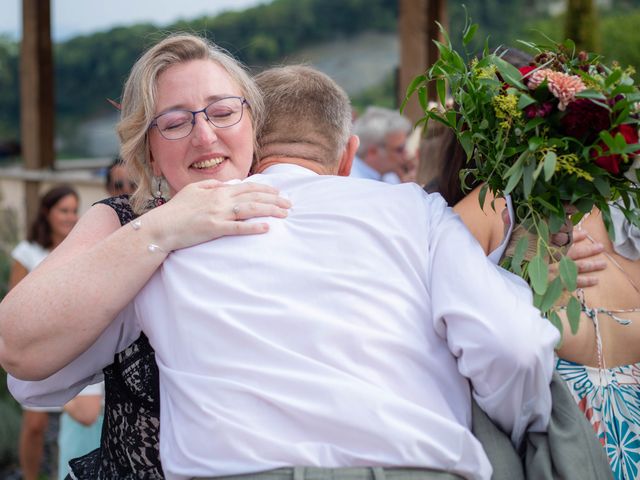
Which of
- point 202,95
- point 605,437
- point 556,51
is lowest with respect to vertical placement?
point 605,437

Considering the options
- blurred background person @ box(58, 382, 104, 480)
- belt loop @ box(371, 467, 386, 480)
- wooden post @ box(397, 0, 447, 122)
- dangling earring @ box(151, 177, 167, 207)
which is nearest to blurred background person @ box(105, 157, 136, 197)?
blurred background person @ box(58, 382, 104, 480)

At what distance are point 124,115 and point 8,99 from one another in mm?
7988

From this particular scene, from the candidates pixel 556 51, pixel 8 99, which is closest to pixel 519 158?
pixel 556 51

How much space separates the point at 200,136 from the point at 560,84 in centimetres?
96

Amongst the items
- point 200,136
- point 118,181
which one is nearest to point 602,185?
point 200,136

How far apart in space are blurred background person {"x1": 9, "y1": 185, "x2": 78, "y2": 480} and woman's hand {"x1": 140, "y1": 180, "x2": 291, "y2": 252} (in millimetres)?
3988

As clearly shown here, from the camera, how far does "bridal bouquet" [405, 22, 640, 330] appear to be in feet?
6.53

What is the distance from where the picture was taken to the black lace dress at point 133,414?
227 centimetres

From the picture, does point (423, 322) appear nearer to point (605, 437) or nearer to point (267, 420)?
point (267, 420)

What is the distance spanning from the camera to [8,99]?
32.2 ft

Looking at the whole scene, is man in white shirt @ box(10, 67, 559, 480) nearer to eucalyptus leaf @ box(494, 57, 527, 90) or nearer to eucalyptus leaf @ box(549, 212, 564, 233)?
eucalyptus leaf @ box(549, 212, 564, 233)

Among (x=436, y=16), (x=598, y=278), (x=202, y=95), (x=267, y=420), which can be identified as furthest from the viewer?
(x=436, y=16)

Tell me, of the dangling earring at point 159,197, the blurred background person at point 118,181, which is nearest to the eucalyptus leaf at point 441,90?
the dangling earring at point 159,197

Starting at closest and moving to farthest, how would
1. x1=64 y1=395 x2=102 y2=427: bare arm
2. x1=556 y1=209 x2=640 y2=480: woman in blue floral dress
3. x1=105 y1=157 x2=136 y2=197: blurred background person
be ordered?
x1=556 y1=209 x2=640 y2=480: woman in blue floral dress → x1=64 y1=395 x2=102 y2=427: bare arm → x1=105 y1=157 x2=136 y2=197: blurred background person
